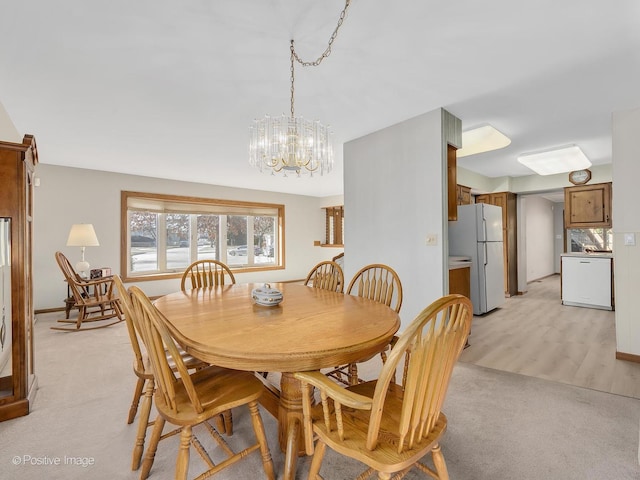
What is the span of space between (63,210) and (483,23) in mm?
5780

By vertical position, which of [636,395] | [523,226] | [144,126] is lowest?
[636,395]

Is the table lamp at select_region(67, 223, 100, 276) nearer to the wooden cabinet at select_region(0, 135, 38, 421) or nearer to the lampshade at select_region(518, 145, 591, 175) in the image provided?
the wooden cabinet at select_region(0, 135, 38, 421)

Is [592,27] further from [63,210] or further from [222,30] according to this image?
[63,210]

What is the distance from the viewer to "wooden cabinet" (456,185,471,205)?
17.3 feet

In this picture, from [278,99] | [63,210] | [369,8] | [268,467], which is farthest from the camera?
[63,210]

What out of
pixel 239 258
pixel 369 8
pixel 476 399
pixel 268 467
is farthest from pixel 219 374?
pixel 239 258

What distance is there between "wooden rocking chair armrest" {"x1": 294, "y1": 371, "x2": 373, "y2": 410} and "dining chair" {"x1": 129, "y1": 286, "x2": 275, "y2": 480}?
400 mm

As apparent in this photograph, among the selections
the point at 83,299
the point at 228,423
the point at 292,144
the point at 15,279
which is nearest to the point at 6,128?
the point at 15,279

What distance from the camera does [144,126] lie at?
3309 mm

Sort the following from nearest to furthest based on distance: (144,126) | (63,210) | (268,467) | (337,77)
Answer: (268,467) → (337,77) → (144,126) → (63,210)

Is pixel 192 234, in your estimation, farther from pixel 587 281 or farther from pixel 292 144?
pixel 587 281

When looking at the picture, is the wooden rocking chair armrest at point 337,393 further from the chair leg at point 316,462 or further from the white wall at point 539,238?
the white wall at point 539,238

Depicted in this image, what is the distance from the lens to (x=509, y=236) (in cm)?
591

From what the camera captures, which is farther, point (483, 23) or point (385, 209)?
point (385, 209)
